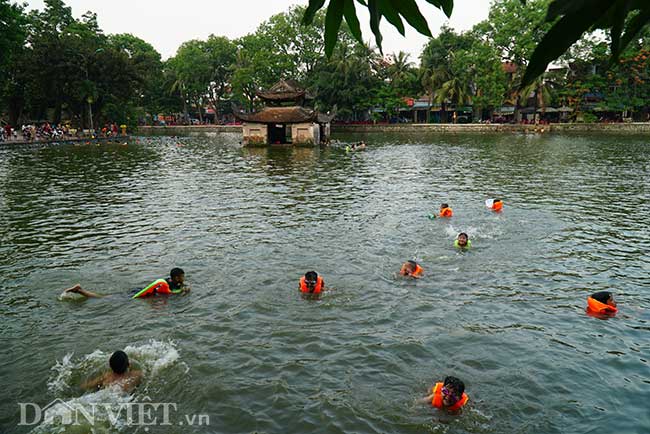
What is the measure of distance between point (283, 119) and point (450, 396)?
4683 centimetres

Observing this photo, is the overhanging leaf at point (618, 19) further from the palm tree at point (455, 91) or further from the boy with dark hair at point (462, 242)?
the palm tree at point (455, 91)

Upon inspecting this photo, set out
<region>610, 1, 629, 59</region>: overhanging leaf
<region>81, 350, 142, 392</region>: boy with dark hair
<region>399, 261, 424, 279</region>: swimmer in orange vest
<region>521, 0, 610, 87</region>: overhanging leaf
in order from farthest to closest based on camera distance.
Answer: <region>399, 261, 424, 279</region>: swimmer in orange vest < <region>81, 350, 142, 392</region>: boy with dark hair < <region>610, 1, 629, 59</region>: overhanging leaf < <region>521, 0, 610, 87</region>: overhanging leaf

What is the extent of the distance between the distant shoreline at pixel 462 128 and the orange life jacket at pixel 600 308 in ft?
201

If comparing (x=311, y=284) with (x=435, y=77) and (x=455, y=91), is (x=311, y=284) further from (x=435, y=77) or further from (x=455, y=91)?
(x=435, y=77)

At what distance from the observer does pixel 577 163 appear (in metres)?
35.5

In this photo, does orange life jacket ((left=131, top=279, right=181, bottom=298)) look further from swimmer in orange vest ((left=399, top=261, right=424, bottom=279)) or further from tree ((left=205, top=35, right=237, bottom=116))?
tree ((left=205, top=35, right=237, bottom=116))

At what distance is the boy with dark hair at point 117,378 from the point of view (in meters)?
8.34

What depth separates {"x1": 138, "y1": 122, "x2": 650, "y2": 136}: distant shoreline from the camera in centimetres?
6456

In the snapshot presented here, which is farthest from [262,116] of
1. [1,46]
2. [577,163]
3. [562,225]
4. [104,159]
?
[562,225]

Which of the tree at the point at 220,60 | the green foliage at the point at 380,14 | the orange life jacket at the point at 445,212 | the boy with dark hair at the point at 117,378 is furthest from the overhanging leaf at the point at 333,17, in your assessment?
the tree at the point at 220,60

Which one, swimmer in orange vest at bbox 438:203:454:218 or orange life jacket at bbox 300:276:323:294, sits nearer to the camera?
orange life jacket at bbox 300:276:323:294

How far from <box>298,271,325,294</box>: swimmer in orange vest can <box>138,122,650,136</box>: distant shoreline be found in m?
62.9

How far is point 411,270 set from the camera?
1314cm

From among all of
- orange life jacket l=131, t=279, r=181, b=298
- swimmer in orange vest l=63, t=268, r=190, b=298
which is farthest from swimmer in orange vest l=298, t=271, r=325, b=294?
orange life jacket l=131, t=279, r=181, b=298
